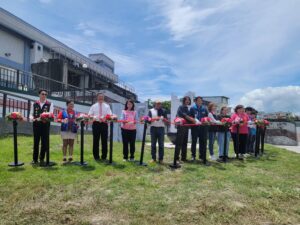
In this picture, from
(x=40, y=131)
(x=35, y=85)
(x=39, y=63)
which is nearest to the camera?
(x=40, y=131)

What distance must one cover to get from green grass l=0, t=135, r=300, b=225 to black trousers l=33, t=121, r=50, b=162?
32 cm

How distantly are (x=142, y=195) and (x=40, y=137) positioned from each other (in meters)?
3.18

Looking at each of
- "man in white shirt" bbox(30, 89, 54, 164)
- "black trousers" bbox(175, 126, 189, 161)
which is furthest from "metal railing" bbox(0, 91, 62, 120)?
"black trousers" bbox(175, 126, 189, 161)

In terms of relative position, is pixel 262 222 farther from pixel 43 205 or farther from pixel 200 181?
pixel 43 205

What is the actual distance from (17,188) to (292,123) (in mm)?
20853

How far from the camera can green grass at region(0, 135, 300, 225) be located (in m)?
3.98

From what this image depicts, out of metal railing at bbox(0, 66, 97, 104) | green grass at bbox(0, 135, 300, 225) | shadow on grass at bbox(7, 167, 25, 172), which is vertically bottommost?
green grass at bbox(0, 135, 300, 225)

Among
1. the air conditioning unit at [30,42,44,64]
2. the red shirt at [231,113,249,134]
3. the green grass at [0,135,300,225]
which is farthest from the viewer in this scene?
the air conditioning unit at [30,42,44,64]

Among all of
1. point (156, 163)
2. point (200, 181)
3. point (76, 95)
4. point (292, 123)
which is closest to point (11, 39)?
point (76, 95)

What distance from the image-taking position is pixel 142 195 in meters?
4.77

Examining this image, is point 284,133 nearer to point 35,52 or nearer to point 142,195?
point 142,195

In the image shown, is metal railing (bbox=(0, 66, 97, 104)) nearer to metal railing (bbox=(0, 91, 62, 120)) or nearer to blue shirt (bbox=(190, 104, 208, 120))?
metal railing (bbox=(0, 91, 62, 120))

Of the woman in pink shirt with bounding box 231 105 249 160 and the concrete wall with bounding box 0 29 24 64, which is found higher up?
the concrete wall with bounding box 0 29 24 64

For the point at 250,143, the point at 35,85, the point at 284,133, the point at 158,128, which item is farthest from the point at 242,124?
the point at 284,133
